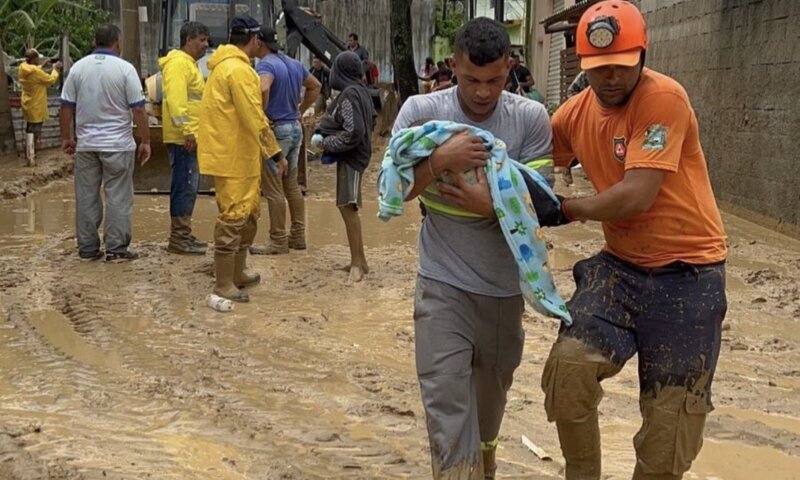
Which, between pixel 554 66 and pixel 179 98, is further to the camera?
pixel 554 66

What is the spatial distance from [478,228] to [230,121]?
12.6 feet

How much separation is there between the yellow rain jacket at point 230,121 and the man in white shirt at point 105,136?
1.82 metres

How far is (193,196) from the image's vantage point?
904cm

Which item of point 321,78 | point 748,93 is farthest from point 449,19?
point 748,93

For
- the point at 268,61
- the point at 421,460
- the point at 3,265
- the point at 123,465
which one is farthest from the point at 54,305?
the point at 421,460

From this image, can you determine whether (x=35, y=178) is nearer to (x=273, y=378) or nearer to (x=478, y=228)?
(x=273, y=378)

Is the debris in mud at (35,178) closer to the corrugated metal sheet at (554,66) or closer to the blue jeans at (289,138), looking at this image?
the blue jeans at (289,138)

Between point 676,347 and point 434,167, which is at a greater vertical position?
point 434,167

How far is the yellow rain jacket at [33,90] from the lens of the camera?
15281 millimetres

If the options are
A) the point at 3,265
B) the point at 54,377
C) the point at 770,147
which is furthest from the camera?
the point at 770,147

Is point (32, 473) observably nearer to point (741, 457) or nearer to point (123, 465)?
point (123, 465)

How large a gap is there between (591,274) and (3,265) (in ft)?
20.8

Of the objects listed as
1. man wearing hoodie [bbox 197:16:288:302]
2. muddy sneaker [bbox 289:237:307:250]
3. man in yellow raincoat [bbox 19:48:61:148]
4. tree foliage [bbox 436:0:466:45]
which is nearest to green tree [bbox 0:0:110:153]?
man in yellow raincoat [bbox 19:48:61:148]

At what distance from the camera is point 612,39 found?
3.22m
